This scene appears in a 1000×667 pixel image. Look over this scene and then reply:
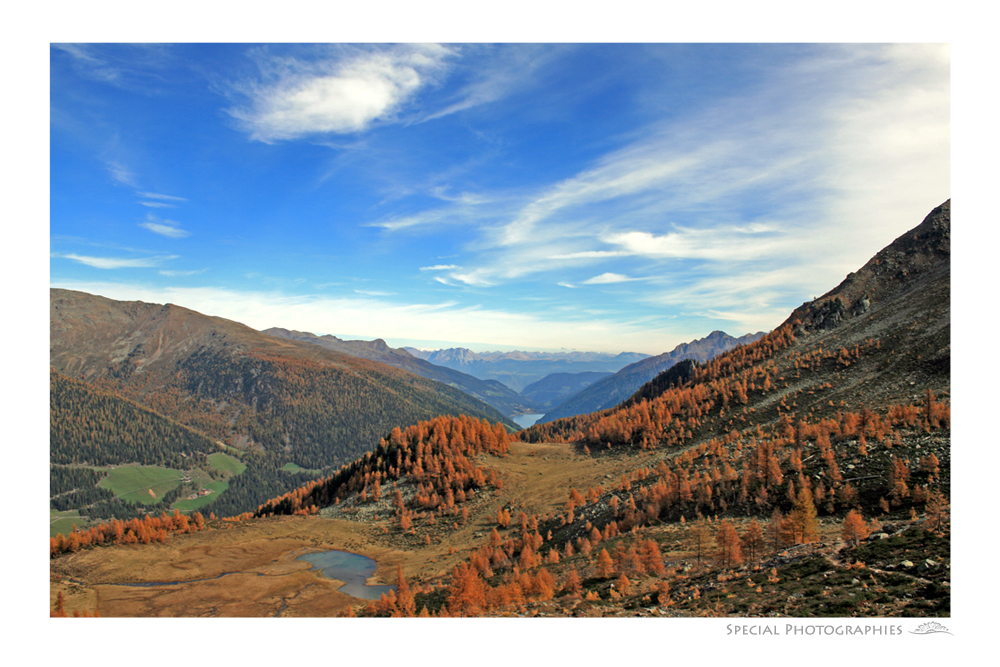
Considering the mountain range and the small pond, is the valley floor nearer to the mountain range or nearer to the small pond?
the mountain range

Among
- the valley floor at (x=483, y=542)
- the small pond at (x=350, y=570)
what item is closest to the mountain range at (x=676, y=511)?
the valley floor at (x=483, y=542)

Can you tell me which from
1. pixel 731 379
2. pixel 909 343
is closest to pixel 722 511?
pixel 909 343
